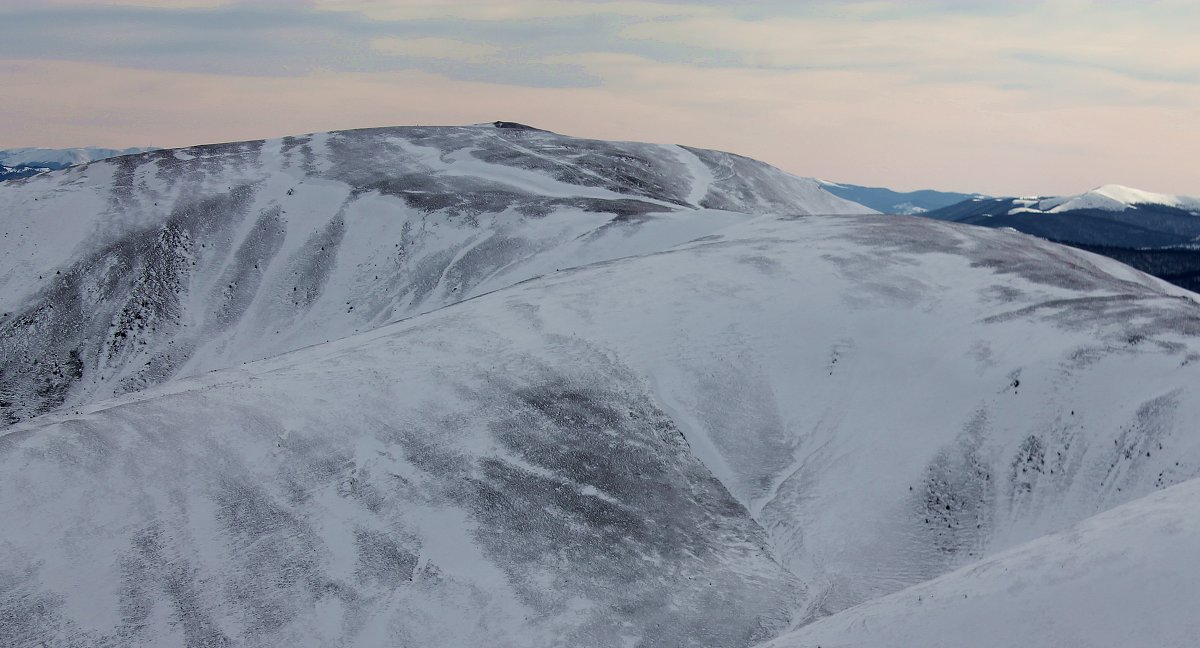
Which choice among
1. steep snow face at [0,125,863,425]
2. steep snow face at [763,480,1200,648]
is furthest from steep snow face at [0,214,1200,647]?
steep snow face at [0,125,863,425]

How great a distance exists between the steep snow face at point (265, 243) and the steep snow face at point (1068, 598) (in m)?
41.6

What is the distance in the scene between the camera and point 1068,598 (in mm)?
17719

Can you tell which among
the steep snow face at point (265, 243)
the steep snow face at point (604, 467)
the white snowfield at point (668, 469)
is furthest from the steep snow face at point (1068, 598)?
the steep snow face at point (265, 243)

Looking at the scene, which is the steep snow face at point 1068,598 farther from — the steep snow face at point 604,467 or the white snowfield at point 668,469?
the steep snow face at point 604,467

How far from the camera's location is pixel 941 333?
3838 centimetres

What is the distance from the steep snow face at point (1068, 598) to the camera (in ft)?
54.7

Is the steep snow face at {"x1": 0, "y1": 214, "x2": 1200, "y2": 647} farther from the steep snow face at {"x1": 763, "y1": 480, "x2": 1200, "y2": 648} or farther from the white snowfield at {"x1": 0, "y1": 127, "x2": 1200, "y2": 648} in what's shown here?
the steep snow face at {"x1": 763, "y1": 480, "x2": 1200, "y2": 648}

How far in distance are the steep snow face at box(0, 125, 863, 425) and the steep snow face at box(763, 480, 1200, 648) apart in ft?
136

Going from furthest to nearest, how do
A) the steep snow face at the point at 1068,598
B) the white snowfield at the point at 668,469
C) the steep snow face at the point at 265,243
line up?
the steep snow face at the point at 265,243, the white snowfield at the point at 668,469, the steep snow face at the point at 1068,598

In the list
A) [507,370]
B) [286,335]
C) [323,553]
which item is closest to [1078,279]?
[507,370]

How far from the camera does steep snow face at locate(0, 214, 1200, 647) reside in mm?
25281

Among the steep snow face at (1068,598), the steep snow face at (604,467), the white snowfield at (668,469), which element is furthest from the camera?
the steep snow face at (604,467)

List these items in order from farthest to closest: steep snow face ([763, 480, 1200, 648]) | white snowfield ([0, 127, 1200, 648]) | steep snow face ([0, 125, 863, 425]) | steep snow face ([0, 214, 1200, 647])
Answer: steep snow face ([0, 125, 863, 425]) < steep snow face ([0, 214, 1200, 647]) < white snowfield ([0, 127, 1200, 648]) < steep snow face ([763, 480, 1200, 648])

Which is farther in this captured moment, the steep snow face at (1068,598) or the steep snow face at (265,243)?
the steep snow face at (265,243)
